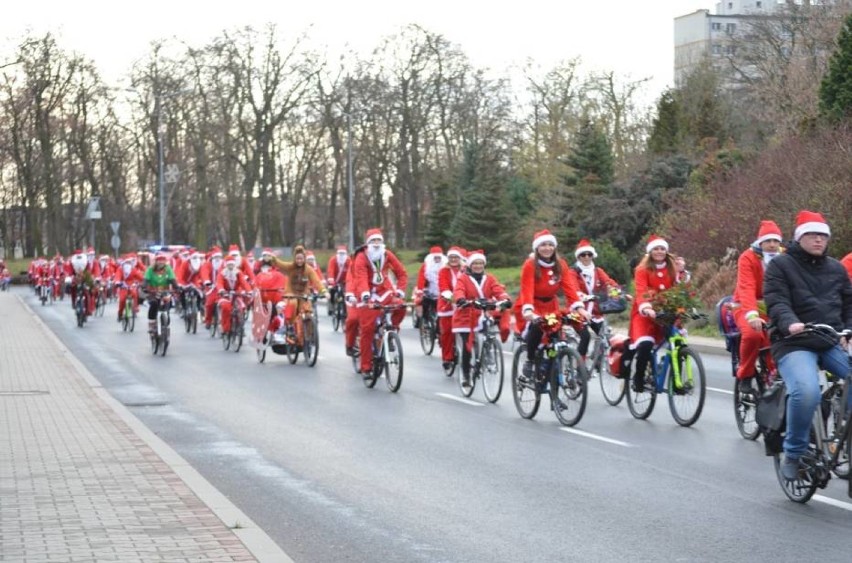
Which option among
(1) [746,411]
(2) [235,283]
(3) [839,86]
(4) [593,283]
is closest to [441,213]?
(3) [839,86]

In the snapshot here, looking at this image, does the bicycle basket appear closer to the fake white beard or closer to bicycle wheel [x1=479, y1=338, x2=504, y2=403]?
bicycle wheel [x1=479, y1=338, x2=504, y2=403]

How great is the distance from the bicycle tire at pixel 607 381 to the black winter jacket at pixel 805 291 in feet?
22.2

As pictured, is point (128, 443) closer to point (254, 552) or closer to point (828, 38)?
point (254, 552)

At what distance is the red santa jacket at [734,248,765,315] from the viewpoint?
10273 mm

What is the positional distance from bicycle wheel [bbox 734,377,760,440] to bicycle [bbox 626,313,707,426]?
760mm

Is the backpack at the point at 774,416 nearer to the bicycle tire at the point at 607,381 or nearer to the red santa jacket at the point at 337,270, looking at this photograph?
the bicycle tire at the point at 607,381

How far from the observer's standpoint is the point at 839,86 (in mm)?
34594

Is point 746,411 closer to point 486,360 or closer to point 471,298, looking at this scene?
point 486,360

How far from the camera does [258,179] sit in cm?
7156

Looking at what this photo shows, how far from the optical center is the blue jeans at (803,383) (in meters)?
8.74

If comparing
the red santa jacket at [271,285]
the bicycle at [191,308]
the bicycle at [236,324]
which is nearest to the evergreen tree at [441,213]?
the bicycle at [191,308]

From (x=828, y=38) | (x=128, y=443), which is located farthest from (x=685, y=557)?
(x=828, y=38)

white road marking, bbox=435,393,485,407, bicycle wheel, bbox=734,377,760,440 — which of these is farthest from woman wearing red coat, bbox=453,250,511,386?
bicycle wheel, bbox=734,377,760,440

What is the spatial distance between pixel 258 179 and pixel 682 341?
5875 centimetres
